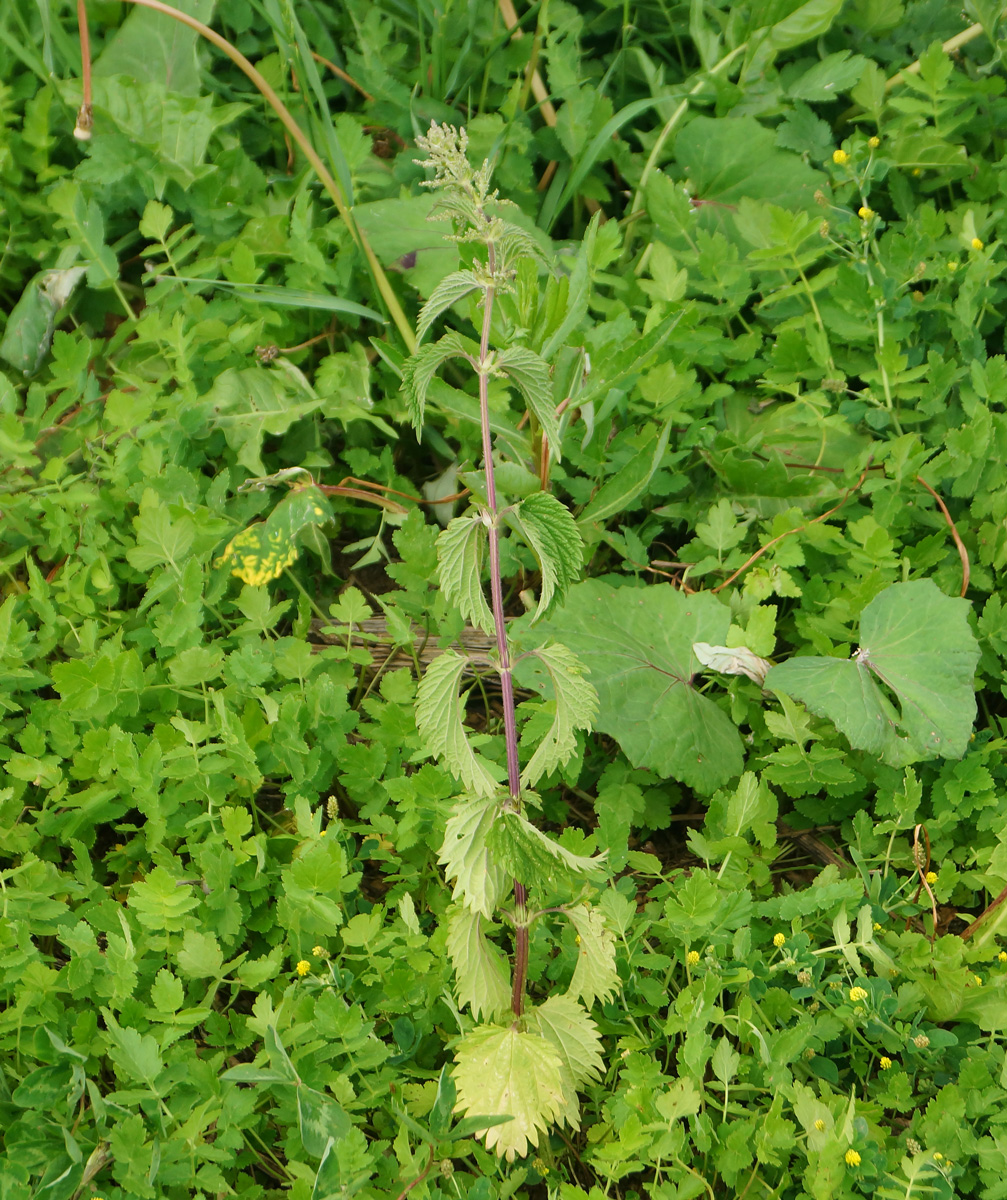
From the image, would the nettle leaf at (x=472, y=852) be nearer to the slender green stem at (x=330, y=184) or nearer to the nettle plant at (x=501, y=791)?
the nettle plant at (x=501, y=791)

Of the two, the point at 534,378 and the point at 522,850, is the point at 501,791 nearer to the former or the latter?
the point at 522,850

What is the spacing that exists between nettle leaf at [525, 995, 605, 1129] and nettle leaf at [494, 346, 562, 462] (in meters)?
0.82

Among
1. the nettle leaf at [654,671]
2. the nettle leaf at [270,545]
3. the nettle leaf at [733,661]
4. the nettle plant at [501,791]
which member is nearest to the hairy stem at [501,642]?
the nettle plant at [501,791]

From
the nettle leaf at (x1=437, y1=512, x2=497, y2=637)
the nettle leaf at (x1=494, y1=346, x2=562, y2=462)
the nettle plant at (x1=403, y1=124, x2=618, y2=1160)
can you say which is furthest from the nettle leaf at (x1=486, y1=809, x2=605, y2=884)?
the nettle leaf at (x1=494, y1=346, x2=562, y2=462)

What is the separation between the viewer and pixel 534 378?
1437mm

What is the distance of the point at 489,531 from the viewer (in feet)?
4.68

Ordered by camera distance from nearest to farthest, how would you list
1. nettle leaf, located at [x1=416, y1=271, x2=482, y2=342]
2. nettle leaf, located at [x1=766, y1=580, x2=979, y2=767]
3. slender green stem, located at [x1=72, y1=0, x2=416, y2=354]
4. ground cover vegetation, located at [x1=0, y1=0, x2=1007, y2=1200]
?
nettle leaf, located at [x1=416, y1=271, x2=482, y2=342]
ground cover vegetation, located at [x1=0, y1=0, x2=1007, y2=1200]
nettle leaf, located at [x1=766, y1=580, x2=979, y2=767]
slender green stem, located at [x1=72, y1=0, x2=416, y2=354]

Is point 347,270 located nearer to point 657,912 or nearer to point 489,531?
point 489,531

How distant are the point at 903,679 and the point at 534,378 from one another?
3.24ft

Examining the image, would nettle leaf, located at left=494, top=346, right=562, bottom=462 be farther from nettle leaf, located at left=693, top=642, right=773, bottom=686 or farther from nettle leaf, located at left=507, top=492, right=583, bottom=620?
nettle leaf, located at left=693, top=642, right=773, bottom=686

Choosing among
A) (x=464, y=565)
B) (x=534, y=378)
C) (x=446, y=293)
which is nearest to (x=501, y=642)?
(x=464, y=565)

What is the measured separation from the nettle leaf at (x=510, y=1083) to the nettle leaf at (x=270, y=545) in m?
1.06

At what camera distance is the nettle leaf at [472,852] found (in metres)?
1.46

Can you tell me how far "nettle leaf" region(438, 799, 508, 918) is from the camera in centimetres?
146
